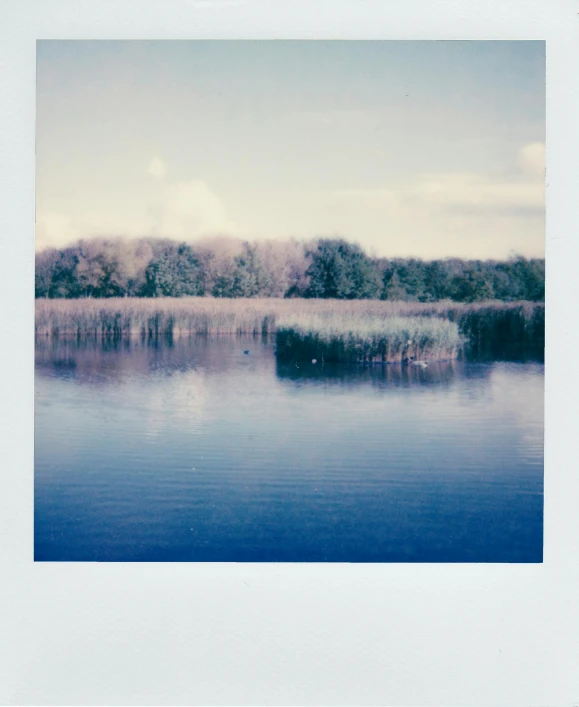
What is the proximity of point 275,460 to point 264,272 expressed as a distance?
3.63 ft

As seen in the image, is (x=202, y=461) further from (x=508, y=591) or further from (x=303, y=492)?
(x=508, y=591)

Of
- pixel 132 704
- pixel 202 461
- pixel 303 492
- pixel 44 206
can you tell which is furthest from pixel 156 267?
pixel 132 704

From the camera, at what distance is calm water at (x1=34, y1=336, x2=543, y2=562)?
3996 mm

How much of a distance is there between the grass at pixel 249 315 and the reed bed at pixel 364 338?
1 centimetres

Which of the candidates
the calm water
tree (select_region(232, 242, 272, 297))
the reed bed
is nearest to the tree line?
tree (select_region(232, 242, 272, 297))

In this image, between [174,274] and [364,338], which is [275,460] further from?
[174,274]

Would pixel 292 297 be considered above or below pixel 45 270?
below

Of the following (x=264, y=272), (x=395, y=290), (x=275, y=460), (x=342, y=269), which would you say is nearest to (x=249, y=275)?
(x=264, y=272)

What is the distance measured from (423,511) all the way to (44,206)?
2575 millimetres

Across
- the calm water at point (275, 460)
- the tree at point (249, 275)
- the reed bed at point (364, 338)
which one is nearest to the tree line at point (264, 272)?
the tree at point (249, 275)

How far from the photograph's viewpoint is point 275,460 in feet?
14.5

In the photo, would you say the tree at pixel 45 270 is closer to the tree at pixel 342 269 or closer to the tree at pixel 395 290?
the tree at pixel 342 269

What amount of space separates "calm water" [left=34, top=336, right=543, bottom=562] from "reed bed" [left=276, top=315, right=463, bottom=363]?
0.11 meters

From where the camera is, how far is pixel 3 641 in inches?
137
